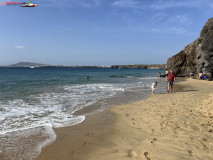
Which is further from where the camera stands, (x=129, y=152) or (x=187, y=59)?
(x=187, y=59)

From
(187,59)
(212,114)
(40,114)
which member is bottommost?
(40,114)

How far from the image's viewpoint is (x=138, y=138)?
14.9ft

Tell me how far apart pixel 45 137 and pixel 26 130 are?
1098 mm

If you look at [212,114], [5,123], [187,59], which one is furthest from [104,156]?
[187,59]

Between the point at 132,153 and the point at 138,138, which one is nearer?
the point at 132,153

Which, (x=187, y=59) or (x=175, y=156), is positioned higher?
(x=187, y=59)

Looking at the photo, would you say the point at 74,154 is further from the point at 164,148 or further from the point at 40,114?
the point at 40,114

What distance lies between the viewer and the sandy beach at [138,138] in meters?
3.64

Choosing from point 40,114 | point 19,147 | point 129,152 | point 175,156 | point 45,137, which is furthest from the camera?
point 40,114

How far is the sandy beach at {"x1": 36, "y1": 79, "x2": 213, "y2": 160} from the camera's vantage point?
364cm

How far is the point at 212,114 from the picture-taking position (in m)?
6.39

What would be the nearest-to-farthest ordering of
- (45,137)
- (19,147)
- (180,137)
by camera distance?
(19,147)
(180,137)
(45,137)

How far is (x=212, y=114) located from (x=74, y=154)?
20.0 feet

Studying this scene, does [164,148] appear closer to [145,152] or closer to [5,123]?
[145,152]
